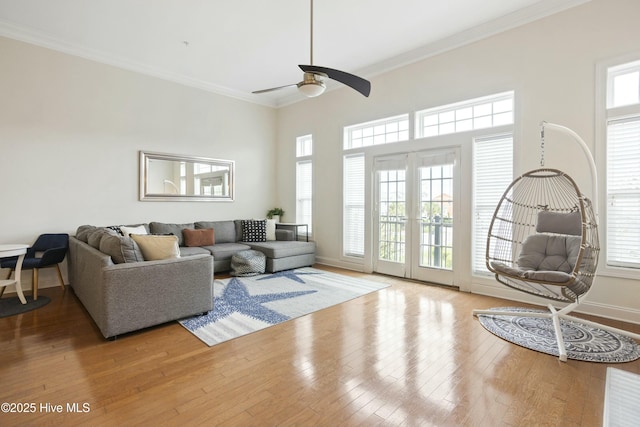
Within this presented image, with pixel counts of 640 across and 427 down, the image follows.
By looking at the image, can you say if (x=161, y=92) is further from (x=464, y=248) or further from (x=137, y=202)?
(x=464, y=248)

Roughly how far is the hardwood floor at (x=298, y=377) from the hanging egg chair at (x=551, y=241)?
1.85 ft

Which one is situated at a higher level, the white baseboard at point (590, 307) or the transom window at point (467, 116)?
the transom window at point (467, 116)

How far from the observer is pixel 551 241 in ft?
10.5

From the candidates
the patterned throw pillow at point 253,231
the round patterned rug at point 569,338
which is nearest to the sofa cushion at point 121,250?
the patterned throw pillow at point 253,231

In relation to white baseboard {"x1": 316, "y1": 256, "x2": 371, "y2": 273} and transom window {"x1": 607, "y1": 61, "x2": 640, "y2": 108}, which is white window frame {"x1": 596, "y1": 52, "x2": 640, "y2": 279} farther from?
white baseboard {"x1": 316, "y1": 256, "x2": 371, "y2": 273}

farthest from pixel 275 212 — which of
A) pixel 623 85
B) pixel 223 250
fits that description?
pixel 623 85

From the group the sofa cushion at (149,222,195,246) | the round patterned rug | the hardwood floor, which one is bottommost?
the hardwood floor

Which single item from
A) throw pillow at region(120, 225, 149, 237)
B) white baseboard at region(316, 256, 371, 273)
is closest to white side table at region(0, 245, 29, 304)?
throw pillow at region(120, 225, 149, 237)

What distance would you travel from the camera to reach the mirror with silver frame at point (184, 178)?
17.1 ft

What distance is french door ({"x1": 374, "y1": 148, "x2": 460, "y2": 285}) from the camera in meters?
4.46

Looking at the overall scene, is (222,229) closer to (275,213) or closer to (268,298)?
(275,213)

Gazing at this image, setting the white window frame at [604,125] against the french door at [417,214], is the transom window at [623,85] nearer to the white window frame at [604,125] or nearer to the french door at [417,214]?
the white window frame at [604,125]

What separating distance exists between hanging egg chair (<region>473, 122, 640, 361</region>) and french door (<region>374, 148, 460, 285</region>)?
71 cm

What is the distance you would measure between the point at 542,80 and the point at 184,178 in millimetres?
5457
